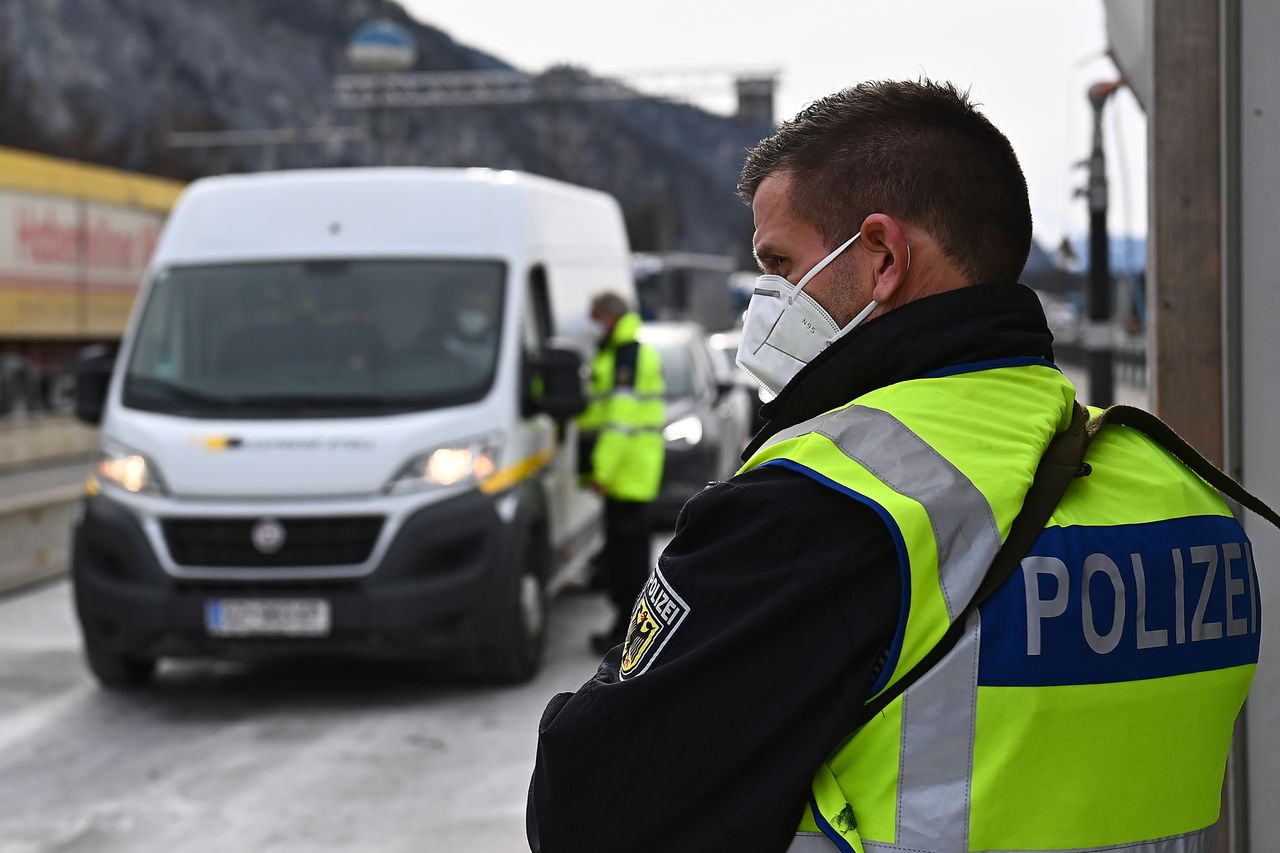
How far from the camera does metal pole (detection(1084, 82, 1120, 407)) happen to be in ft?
35.3

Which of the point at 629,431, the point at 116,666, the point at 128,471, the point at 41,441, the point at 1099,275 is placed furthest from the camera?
the point at 41,441

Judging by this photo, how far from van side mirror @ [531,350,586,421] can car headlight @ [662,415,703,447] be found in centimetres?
A: 522

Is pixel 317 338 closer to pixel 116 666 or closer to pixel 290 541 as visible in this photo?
pixel 290 541

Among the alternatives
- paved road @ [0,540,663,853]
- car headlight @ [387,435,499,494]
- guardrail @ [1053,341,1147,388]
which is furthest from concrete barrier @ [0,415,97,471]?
guardrail @ [1053,341,1147,388]

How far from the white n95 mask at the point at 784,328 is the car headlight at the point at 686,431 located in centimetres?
1120

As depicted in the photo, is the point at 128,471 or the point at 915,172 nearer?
the point at 915,172

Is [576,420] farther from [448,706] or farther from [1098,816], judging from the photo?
[1098,816]

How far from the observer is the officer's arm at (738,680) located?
1567 mm

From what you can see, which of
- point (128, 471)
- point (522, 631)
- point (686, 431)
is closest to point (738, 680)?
point (522, 631)

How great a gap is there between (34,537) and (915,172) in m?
10.5

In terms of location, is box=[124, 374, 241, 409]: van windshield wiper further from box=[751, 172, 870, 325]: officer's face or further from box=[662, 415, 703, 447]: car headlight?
box=[751, 172, 870, 325]: officer's face

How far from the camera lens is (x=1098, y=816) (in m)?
1.62

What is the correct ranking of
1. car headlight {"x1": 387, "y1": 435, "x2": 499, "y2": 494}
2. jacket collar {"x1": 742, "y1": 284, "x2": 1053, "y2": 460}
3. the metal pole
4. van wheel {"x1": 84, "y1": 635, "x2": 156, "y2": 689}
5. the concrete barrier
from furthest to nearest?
1. the concrete barrier
2. the metal pole
3. van wheel {"x1": 84, "y1": 635, "x2": 156, "y2": 689}
4. car headlight {"x1": 387, "y1": 435, "x2": 499, "y2": 494}
5. jacket collar {"x1": 742, "y1": 284, "x2": 1053, "y2": 460}

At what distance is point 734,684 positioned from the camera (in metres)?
1.60
